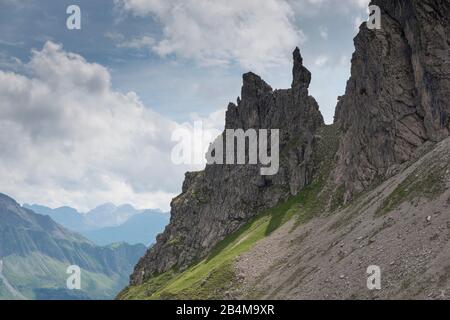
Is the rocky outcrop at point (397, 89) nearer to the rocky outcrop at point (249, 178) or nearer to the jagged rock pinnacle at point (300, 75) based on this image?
the rocky outcrop at point (249, 178)

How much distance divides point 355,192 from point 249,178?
6409cm

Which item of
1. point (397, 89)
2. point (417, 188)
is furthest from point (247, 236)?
point (417, 188)

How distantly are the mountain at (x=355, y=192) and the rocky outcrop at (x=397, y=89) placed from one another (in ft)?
0.71

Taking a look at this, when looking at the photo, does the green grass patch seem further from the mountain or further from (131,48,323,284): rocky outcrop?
(131,48,323,284): rocky outcrop

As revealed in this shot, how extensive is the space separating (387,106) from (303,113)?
59484 millimetres

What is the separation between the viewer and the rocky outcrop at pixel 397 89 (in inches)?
3270

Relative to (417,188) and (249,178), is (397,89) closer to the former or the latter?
(417,188)

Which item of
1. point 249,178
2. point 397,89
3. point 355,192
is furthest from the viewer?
point 249,178

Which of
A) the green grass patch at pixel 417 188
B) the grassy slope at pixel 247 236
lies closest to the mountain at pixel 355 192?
the green grass patch at pixel 417 188

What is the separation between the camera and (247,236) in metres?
123

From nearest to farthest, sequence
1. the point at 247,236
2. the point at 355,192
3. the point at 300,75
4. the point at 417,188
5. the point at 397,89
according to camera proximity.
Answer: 1. the point at 417,188
2. the point at 397,89
3. the point at 355,192
4. the point at 247,236
5. the point at 300,75

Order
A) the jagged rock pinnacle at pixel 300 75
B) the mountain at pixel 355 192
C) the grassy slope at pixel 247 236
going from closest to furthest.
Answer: the mountain at pixel 355 192, the grassy slope at pixel 247 236, the jagged rock pinnacle at pixel 300 75
